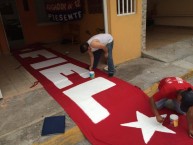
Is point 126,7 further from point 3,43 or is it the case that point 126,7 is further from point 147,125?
point 3,43

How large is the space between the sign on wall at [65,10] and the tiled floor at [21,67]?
3.88 feet

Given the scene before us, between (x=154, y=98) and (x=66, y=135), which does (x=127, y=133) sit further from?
(x=66, y=135)

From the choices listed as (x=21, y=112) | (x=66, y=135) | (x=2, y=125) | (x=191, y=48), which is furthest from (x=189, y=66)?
(x=2, y=125)

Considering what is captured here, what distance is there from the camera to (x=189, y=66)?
A: 5.27 metres

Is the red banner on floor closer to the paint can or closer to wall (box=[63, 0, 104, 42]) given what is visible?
the paint can

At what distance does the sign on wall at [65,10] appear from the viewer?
7172mm

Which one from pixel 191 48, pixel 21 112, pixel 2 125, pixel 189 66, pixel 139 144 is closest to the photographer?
pixel 139 144

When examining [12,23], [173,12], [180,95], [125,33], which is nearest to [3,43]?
[12,23]

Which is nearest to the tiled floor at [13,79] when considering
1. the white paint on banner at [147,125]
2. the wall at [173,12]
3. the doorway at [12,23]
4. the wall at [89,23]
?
the doorway at [12,23]

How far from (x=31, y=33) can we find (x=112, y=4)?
15.7 ft

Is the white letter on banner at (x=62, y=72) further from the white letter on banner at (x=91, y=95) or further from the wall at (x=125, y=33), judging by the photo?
the wall at (x=125, y=33)

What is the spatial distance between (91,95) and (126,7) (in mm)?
2779

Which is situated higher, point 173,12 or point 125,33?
point 173,12

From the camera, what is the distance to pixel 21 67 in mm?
6047
